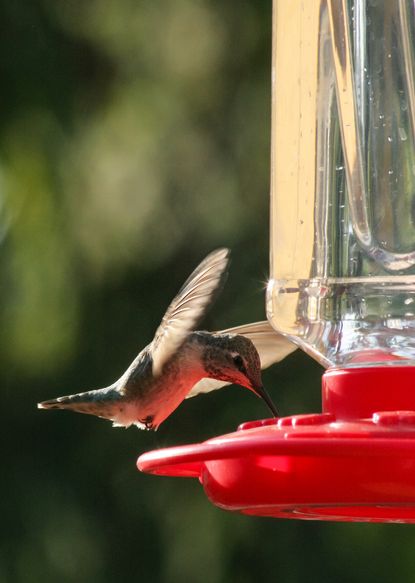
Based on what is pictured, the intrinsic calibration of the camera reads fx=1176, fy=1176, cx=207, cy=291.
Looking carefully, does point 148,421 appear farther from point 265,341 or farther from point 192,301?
point 192,301

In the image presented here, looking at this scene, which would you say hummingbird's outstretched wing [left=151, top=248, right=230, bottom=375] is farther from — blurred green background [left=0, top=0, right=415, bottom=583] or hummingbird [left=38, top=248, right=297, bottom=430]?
blurred green background [left=0, top=0, right=415, bottom=583]

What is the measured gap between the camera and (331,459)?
1.82 metres

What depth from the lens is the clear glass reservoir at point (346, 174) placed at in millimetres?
2523

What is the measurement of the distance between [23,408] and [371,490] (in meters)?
3.83

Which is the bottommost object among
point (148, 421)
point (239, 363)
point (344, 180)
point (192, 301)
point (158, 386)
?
point (148, 421)

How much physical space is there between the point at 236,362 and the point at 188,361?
10.4 inches

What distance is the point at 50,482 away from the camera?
538cm

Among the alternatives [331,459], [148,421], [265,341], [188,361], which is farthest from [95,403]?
[331,459]

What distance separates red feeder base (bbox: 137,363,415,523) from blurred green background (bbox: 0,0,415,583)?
118 inches

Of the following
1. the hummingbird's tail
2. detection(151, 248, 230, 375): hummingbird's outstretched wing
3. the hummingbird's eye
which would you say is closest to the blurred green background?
the hummingbird's tail

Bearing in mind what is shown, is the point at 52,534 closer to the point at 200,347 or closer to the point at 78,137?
the point at 78,137

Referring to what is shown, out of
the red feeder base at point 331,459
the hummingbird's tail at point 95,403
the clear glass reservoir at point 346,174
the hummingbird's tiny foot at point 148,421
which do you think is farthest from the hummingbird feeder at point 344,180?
the hummingbird's tail at point 95,403

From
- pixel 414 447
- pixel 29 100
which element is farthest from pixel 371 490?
pixel 29 100

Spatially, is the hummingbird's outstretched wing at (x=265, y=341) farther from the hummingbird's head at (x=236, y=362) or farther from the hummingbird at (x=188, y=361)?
the hummingbird's head at (x=236, y=362)
